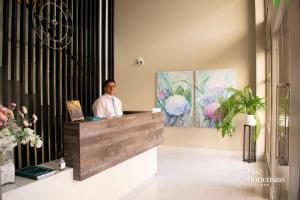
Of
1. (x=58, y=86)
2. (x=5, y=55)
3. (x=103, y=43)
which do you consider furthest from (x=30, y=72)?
(x=103, y=43)

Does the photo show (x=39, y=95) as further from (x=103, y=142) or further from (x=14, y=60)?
(x=103, y=142)

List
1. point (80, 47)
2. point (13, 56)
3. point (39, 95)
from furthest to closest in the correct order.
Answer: point (80, 47) < point (39, 95) < point (13, 56)

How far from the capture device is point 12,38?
2908 mm

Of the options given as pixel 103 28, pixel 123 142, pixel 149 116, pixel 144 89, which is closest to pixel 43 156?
pixel 123 142

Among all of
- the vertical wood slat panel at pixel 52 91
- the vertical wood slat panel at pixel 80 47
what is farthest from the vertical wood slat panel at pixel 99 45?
the vertical wood slat panel at pixel 52 91

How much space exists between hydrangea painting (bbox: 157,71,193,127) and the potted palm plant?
1.05 metres

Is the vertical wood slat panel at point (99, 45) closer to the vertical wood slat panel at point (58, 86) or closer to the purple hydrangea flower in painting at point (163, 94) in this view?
the vertical wood slat panel at point (58, 86)

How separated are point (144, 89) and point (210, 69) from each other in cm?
187

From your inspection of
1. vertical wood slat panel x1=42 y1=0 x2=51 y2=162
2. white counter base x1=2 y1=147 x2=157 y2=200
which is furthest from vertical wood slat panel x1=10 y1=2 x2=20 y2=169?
white counter base x1=2 y1=147 x2=157 y2=200

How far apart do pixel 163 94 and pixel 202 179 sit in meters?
2.82

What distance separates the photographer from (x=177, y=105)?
6406 millimetres

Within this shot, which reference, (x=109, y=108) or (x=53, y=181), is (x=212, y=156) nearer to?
(x=109, y=108)

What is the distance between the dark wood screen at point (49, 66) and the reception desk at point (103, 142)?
0.90m

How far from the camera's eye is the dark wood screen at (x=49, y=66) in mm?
2908
